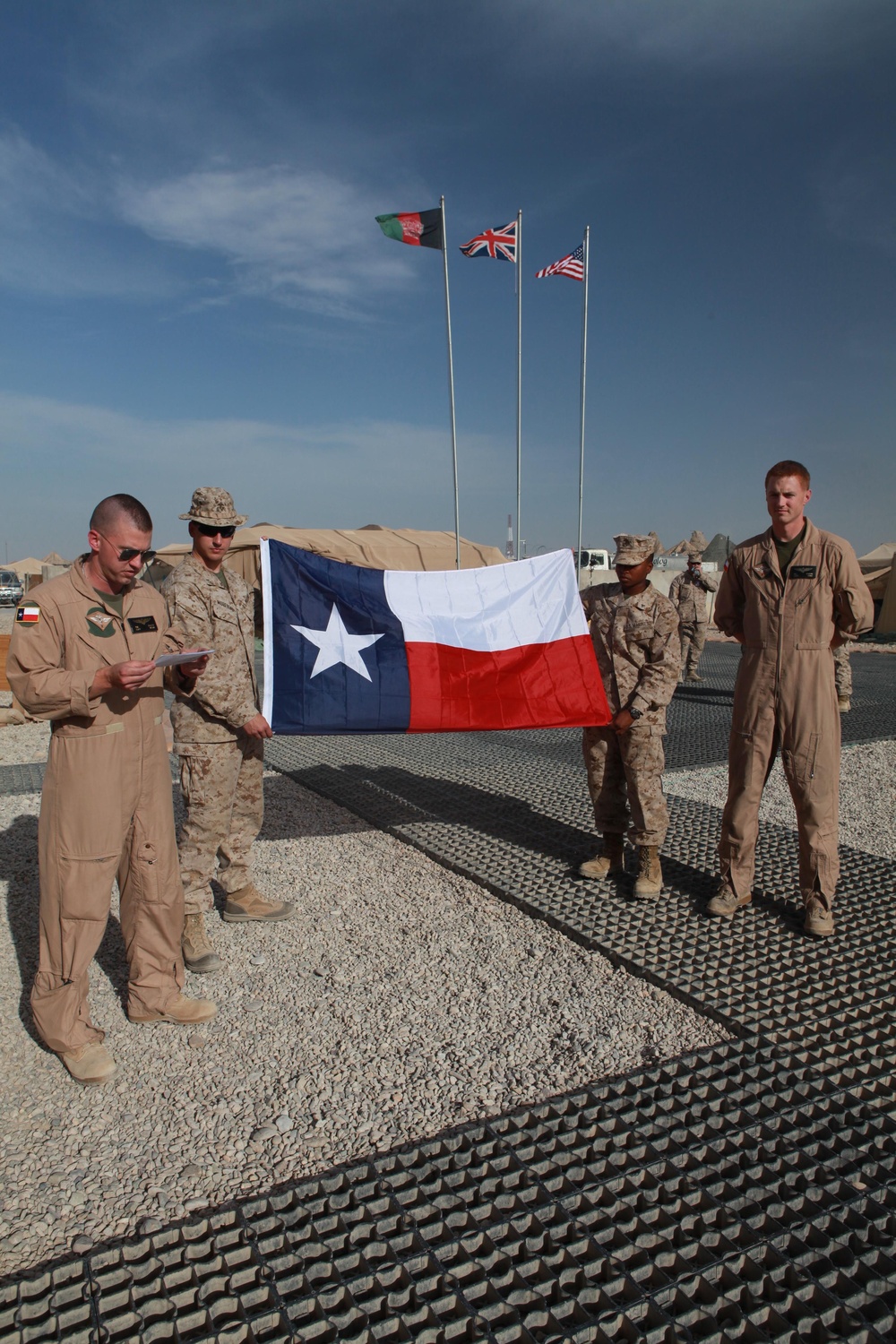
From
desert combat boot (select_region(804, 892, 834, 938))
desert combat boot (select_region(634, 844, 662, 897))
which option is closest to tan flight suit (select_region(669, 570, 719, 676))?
desert combat boot (select_region(634, 844, 662, 897))

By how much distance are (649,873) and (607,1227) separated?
2.35 meters

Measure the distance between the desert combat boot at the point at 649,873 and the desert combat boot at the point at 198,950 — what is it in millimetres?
2115

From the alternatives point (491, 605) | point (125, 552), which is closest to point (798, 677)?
point (491, 605)

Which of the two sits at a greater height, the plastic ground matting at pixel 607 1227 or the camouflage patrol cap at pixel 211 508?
the camouflage patrol cap at pixel 211 508

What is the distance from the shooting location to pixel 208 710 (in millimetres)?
3807

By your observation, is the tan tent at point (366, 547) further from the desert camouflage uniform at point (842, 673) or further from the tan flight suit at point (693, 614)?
the desert camouflage uniform at point (842, 673)

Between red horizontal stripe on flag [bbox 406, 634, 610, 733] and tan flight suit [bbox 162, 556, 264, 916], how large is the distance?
0.99 metres

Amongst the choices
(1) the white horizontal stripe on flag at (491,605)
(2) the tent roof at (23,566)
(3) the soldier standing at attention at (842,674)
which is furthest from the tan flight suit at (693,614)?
(2) the tent roof at (23,566)

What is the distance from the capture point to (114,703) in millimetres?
2998

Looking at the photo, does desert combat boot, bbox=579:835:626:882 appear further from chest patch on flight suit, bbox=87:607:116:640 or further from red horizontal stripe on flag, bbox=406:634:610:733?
chest patch on flight suit, bbox=87:607:116:640

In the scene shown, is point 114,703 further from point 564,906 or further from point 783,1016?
point 783,1016

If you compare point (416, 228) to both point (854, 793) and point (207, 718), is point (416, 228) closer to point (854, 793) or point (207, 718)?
point (854, 793)

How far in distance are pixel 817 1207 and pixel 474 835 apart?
324 centimetres

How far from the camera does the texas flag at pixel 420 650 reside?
14.3 ft
